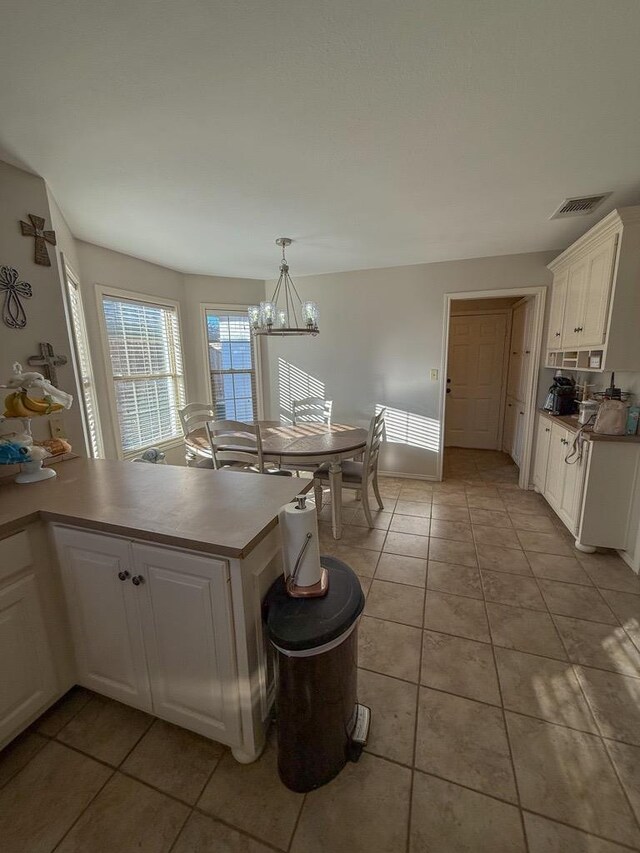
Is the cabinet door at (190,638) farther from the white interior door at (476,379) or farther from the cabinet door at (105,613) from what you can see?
the white interior door at (476,379)

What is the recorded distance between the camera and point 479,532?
2.81 m

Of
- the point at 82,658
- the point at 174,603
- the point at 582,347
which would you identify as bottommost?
the point at 82,658

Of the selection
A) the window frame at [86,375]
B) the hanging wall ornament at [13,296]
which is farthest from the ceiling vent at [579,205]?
the window frame at [86,375]

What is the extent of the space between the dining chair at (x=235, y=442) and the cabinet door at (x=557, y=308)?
2.73m

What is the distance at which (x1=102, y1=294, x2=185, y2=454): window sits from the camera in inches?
127

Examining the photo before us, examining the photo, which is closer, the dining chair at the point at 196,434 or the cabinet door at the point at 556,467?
the cabinet door at the point at 556,467

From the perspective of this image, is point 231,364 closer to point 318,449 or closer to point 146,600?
point 318,449

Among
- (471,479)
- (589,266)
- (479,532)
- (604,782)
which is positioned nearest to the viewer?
(604,782)

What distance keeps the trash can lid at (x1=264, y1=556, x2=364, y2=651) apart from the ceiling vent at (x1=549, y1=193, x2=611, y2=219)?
2712 millimetres

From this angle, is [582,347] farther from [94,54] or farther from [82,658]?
[82,658]

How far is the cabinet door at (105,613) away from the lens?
47.6 inches

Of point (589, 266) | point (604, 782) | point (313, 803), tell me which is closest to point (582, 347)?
point (589, 266)

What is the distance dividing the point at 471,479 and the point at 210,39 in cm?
402

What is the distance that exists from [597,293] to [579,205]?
1.95ft
